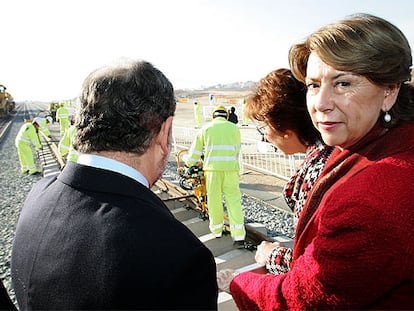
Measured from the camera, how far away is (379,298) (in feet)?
3.62

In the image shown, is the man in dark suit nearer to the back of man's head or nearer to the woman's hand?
the back of man's head

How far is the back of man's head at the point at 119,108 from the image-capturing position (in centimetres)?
130

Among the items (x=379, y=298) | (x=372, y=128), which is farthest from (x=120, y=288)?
(x=372, y=128)

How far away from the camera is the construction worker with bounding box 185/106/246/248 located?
16.6 feet

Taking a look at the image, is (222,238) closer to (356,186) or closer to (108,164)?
(108,164)

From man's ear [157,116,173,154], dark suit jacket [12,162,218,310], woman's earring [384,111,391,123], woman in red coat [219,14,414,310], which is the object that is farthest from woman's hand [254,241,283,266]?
woman's earring [384,111,391,123]

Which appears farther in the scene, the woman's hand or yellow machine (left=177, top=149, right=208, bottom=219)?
yellow machine (left=177, top=149, right=208, bottom=219)

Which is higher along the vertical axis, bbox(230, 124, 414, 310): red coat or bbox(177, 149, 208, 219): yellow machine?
bbox(230, 124, 414, 310): red coat

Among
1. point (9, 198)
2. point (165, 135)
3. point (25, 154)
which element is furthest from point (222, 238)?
point (25, 154)

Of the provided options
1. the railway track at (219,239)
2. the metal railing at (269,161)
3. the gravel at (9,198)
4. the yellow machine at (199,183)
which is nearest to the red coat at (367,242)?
the railway track at (219,239)

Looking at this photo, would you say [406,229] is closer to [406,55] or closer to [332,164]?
[332,164]

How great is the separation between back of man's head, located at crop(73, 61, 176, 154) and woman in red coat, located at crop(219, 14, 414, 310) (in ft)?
2.28

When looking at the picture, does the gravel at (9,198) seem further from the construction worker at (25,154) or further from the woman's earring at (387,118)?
the woman's earring at (387,118)

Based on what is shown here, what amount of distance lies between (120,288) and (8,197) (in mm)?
8620
